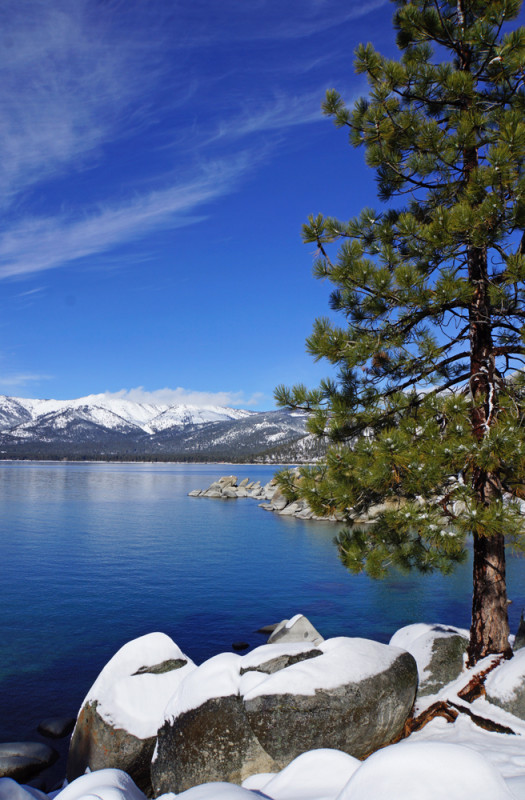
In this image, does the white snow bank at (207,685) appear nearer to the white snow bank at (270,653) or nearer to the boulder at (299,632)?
the white snow bank at (270,653)

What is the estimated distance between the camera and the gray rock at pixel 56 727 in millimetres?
12625

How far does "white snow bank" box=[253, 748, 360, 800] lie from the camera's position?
5.53 m

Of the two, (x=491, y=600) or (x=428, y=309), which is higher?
(x=428, y=309)

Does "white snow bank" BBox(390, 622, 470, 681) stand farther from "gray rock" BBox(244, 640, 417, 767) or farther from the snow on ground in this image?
"gray rock" BBox(244, 640, 417, 767)

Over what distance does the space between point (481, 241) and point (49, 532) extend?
43687mm

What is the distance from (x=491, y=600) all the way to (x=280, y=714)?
162 inches

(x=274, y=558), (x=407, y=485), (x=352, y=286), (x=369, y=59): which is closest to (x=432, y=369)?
A: (x=352, y=286)

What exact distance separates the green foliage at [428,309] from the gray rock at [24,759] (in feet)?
28.2

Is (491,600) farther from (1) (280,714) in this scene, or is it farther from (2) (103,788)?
(2) (103,788)

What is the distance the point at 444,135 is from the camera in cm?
977

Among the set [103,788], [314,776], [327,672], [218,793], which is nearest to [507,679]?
[327,672]

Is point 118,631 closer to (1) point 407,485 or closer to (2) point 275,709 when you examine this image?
(2) point 275,709

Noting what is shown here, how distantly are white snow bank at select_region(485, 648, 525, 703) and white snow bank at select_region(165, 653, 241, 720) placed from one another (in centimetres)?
390

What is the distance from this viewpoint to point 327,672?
777 centimetres
